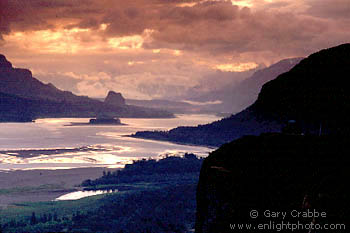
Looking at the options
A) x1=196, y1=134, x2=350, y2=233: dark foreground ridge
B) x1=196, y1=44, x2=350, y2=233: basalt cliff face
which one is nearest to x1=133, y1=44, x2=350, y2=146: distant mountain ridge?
x1=196, y1=44, x2=350, y2=233: basalt cliff face

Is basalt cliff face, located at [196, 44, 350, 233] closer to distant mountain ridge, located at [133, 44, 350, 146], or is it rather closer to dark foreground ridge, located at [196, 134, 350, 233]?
dark foreground ridge, located at [196, 134, 350, 233]

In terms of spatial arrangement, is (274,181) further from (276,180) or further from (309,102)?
(309,102)

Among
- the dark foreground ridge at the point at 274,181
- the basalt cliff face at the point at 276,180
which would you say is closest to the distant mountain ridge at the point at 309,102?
the basalt cliff face at the point at 276,180

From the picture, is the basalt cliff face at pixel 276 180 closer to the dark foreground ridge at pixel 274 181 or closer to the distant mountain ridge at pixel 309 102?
the dark foreground ridge at pixel 274 181

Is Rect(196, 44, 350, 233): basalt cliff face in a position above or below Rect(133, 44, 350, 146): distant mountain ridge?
below

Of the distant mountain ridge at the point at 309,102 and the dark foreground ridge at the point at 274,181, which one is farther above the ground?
the distant mountain ridge at the point at 309,102

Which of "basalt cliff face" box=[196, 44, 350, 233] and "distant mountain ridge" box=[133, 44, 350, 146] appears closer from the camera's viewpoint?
"basalt cliff face" box=[196, 44, 350, 233]

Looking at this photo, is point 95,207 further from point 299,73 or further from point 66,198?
point 299,73

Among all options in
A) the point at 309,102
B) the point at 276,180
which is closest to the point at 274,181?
the point at 276,180

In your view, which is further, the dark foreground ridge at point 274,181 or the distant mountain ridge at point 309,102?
the distant mountain ridge at point 309,102
